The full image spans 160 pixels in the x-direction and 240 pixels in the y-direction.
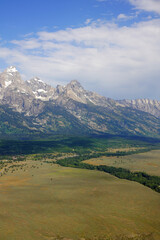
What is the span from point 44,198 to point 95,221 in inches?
2059

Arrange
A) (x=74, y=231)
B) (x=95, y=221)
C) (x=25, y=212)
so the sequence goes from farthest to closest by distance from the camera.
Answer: (x=25, y=212)
(x=95, y=221)
(x=74, y=231)

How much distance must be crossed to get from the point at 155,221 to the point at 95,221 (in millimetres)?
34228

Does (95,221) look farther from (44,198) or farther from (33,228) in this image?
(44,198)

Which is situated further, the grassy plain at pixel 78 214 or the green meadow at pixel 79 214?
the grassy plain at pixel 78 214

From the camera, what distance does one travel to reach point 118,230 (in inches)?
4970

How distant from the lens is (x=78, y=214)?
14625 cm

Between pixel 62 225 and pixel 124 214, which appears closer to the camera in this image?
pixel 62 225

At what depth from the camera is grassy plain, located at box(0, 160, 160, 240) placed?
121 meters

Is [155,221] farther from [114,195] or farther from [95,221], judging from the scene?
[114,195]

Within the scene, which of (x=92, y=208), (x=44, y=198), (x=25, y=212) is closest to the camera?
(x=25, y=212)

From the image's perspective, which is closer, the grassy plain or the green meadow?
the green meadow

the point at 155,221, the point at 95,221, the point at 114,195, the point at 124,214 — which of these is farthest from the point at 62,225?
the point at 114,195

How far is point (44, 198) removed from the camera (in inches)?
6924

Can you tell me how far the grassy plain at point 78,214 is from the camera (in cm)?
12112
